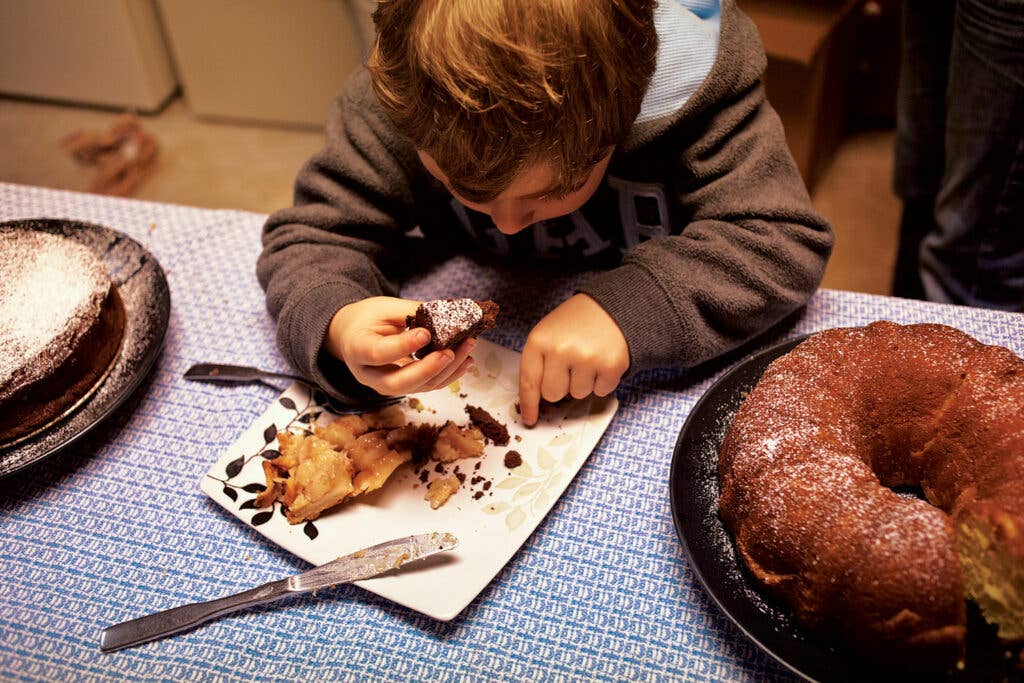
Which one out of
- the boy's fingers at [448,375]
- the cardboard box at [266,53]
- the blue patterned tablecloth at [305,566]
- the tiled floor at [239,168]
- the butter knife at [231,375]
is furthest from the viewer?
the cardboard box at [266,53]

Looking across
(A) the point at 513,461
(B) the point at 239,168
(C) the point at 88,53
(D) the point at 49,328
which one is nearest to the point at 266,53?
(B) the point at 239,168

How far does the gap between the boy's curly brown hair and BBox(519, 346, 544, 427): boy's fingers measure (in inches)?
7.8

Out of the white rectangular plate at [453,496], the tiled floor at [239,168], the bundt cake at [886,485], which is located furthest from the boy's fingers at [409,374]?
the tiled floor at [239,168]

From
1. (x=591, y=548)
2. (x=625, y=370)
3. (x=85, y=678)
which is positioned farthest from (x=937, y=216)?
(x=85, y=678)

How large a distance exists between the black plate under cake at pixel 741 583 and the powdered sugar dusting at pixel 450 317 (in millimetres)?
267

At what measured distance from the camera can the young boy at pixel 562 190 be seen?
2.55 feet

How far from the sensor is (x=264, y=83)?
2.61 metres

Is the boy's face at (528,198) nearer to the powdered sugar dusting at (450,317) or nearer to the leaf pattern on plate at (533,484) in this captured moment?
the powdered sugar dusting at (450,317)

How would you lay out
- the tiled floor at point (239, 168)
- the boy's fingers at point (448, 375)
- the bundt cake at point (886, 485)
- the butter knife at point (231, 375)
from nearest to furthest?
the bundt cake at point (886, 485), the boy's fingers at point (448, 375), the butter knife at point (231, 375), the tiled floor at point (239, 168)

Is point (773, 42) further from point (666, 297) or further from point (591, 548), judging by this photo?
point (591, 548)

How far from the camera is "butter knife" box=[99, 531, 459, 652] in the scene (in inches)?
32.7

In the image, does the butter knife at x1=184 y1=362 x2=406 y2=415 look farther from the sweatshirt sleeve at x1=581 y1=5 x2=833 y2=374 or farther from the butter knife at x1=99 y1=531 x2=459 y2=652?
the sweatshirt sleeve at x1=581 y1=5 x2=833 y2=374

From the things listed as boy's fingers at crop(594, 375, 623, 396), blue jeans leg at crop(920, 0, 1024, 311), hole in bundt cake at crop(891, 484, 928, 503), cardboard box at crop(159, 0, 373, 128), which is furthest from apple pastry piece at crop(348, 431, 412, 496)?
cardboard box at crop(159, 0, 373, 128)

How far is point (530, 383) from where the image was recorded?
95cm
